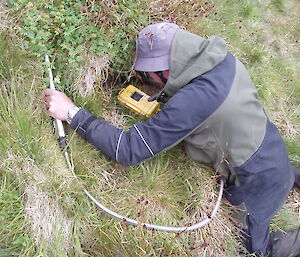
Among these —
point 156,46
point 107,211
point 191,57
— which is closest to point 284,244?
point 107,211

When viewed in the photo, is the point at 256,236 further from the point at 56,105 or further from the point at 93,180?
the point at 56,105

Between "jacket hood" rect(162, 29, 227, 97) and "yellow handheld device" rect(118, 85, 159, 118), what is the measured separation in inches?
18.8

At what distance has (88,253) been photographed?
294 cm

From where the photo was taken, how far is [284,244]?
3709 millimetres

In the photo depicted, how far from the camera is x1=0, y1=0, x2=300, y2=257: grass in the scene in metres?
2.72

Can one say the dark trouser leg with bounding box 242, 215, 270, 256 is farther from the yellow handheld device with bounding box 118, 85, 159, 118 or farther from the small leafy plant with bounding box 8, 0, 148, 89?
the small leafy plant with bounding box 8, 0, 148, 89

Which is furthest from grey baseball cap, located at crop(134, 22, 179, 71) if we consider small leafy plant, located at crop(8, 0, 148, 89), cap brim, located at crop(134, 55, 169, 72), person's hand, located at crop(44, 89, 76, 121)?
person's hand, located at crop(44, 89, 76, 121)

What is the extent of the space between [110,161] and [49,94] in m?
0.81

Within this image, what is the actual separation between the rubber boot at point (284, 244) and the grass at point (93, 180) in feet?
0.43

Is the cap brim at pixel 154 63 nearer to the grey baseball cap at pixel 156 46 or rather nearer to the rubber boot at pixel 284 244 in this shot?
the grey baseball cap at pixel 156 46

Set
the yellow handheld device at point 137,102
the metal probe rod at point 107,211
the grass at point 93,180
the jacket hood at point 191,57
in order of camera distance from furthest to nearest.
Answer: the yellow handheld device at point 137,102, the metal probe rod at point 107,211, the jacket hood at point 191,57, the grass at point 93,180

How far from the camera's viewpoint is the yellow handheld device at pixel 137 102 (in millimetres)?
3355

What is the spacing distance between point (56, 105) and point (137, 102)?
2.47 feet

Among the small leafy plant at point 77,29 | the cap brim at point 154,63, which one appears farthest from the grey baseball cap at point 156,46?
the small leafy plant at point 77,29
